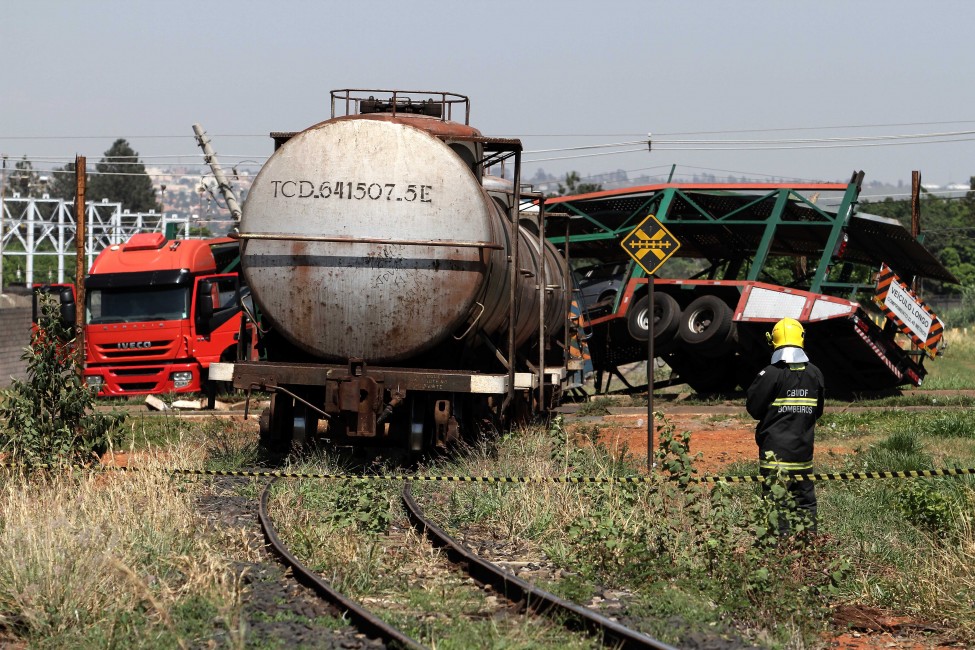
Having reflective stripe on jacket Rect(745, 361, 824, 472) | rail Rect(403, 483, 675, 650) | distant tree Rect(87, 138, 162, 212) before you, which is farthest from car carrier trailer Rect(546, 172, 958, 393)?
distant tree Rect(87, 138, 162, 212)

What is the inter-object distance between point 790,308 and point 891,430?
4.82 meters

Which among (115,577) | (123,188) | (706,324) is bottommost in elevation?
(115,577)

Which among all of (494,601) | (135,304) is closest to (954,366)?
(135,304)

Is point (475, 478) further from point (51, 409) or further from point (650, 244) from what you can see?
point (51, 409)

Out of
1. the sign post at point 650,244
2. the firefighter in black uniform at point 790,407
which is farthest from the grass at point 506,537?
the sign post at point 650,244

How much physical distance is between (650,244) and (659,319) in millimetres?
9187

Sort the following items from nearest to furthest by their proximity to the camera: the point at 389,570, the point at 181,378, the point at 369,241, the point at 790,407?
1. the point at 389,570
2. the point at 790,407
3. the point at 369,241
4. the point at 181,378

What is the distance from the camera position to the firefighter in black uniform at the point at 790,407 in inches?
350

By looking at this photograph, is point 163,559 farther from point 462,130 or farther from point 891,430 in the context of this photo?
point 891,430

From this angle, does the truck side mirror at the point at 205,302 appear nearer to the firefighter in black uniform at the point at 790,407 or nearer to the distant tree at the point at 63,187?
the firefighter in black uniform at the point at 790,407

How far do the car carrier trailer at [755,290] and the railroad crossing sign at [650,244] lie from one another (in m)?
8.14

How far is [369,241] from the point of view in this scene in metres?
12.2

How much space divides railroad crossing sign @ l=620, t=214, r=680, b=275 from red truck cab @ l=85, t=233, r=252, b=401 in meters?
12.0

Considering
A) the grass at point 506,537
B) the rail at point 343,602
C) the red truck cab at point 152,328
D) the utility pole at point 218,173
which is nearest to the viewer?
the rail at point 343,602
